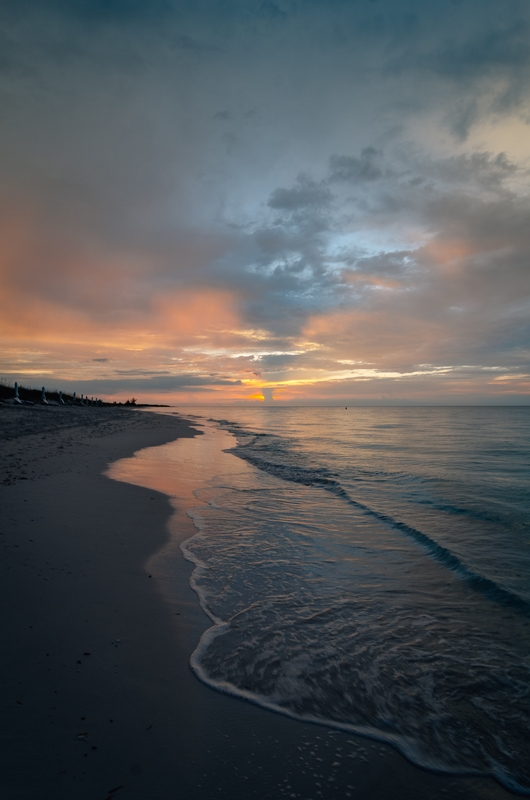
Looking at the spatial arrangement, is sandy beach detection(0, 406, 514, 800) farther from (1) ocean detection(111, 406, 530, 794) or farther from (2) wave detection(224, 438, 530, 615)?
(2) wave detection(224, 438, 530, 615)

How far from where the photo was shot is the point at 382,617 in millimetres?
4801

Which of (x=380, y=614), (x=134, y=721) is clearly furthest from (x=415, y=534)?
(x=134, y=721)

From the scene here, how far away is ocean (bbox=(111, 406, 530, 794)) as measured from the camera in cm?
320

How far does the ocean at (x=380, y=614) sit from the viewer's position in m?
3.20

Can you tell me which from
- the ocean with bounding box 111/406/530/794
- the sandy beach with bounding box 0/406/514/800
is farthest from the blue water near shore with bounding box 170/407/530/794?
the sandy beach with bounding box 0/406/514/800

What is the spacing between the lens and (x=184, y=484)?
40.8ft

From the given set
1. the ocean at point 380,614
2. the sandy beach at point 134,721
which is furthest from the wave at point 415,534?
the sandy beach at point 134,721

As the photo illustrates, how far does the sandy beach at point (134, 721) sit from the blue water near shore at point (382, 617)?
229mm

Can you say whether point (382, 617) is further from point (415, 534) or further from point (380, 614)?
point (415, 534)

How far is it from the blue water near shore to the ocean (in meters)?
0.02

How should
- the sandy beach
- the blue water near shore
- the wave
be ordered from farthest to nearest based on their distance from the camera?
the wave < the blue water near shore < the sandy beach

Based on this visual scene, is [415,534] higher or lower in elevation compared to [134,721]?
lower

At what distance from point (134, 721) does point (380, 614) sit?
10.5 ft

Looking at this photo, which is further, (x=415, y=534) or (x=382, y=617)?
(x=415, y=534)
